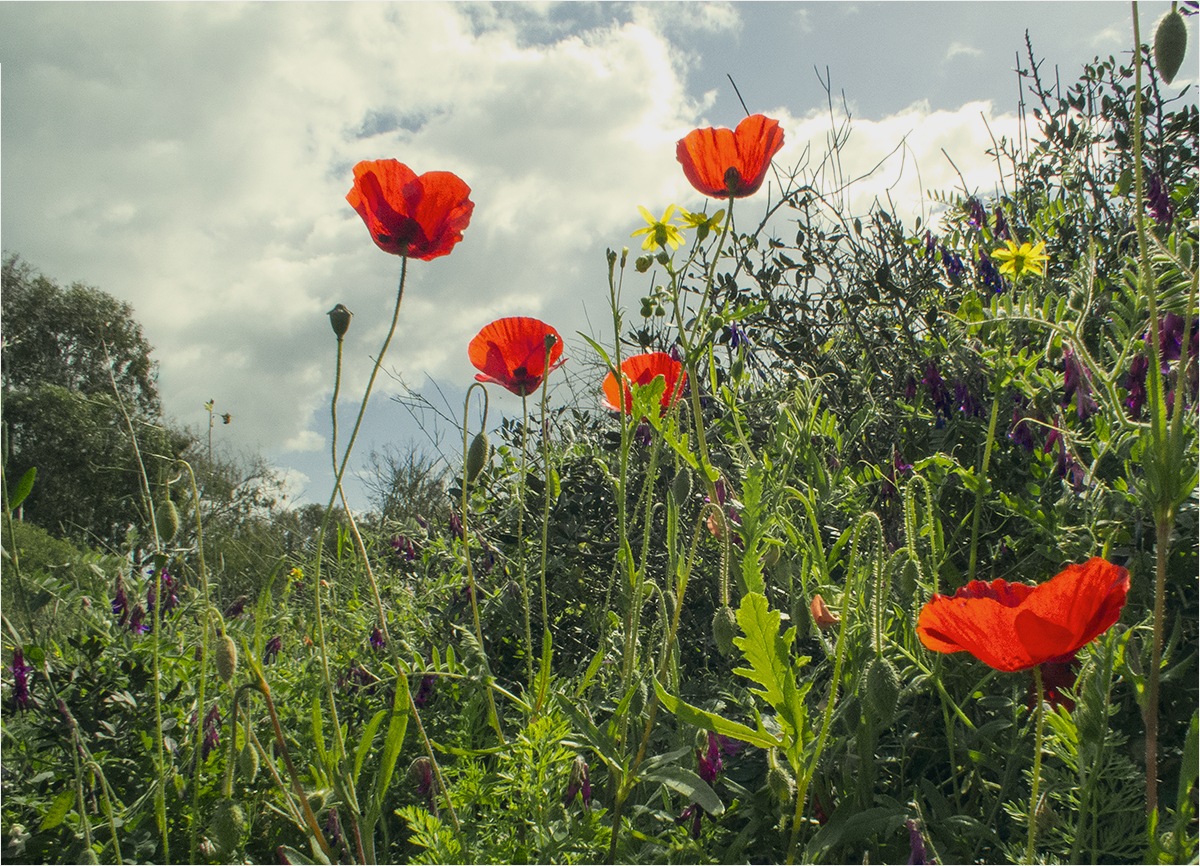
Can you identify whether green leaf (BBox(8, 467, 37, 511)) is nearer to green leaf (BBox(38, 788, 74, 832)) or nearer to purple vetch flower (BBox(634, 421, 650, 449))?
green leaf (BBox(38, 788, 74, 832))

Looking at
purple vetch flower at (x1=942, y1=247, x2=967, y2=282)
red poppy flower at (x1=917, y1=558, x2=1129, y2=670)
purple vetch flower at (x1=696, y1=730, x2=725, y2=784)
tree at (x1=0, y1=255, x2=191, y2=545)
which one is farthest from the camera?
tree at (x1=0, y1=255, x2=191, y2=545)

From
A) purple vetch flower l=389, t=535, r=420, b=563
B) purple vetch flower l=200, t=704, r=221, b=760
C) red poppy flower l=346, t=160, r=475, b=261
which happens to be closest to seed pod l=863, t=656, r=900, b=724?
red poppy flower l=346, t=160, r=475, b=261

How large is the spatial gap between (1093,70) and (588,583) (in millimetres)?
2752

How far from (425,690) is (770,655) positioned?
1055 millimetres

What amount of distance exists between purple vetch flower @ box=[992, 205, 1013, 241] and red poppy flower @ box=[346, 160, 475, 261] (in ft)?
5.90

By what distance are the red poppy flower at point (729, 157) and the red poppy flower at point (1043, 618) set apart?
0.90m

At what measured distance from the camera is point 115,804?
143cm

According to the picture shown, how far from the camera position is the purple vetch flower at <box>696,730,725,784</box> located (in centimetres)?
117

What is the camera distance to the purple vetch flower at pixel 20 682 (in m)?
1.51

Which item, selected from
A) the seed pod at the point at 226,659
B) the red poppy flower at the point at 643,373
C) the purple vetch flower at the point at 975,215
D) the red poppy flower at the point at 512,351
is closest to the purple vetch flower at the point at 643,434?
the red poppy flower at the point at 643,373

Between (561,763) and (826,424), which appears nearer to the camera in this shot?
(561,763)

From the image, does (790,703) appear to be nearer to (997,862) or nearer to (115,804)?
(997,862)

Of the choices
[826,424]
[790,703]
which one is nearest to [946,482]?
[826,424]

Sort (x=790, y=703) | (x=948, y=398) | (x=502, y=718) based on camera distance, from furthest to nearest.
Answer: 1. (x=948, y=398)
2. (x=502, y=718)
3. (x=790, y=703)
